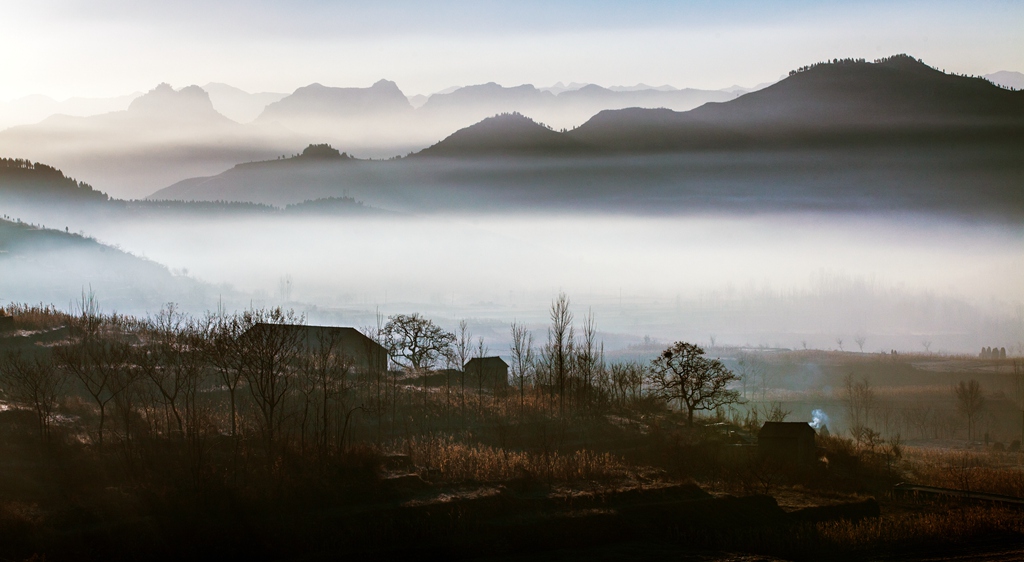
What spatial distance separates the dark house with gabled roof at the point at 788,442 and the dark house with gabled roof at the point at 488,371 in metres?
26.7

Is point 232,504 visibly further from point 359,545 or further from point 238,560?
point 359,545

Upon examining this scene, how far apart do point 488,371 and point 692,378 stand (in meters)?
21.5

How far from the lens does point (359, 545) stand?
41438 mm

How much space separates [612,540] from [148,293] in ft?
549

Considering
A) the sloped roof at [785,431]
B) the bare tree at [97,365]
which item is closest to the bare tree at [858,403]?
the sloped roof at [785,431]

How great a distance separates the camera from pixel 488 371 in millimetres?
96312

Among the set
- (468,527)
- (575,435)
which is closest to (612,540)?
(468,527)

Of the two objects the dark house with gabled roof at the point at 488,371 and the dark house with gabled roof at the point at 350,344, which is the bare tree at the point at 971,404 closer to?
the dark house with gabled roof at the point at 488,371

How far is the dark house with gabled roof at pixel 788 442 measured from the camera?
71.9 m

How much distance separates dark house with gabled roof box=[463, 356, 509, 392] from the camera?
93000mm

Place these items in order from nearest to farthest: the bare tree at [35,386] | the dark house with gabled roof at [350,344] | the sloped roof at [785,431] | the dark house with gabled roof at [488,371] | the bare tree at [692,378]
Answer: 1. the bare tree at [35,386]
2. the sloped roof at [785,431]
3. the bare tree at [692,378]
4. the dark house with gabled roof at [350,344]
5. the dark house with gabled roof at [488,371]

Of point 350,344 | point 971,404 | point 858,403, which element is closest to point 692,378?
point 350,344

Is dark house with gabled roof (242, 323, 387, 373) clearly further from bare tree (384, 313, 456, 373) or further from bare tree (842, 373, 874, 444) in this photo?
bare tree (842, 373, 874, 444)

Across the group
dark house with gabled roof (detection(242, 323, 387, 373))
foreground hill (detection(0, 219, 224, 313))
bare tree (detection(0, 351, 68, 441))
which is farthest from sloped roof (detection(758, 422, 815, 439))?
foreground hill (detection(0, 219, 224, 313))
